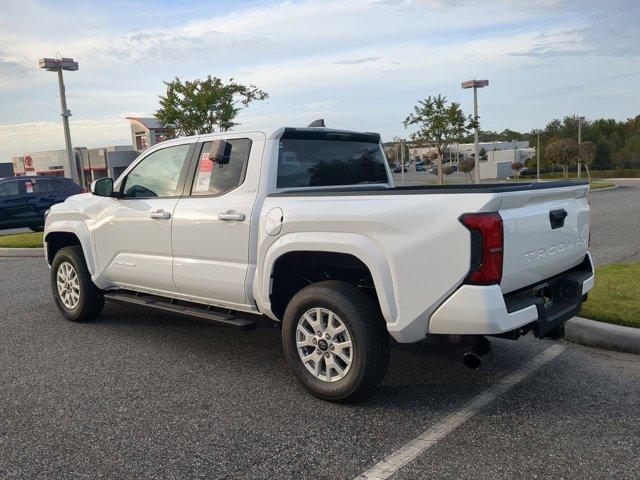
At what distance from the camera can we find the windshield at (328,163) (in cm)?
488

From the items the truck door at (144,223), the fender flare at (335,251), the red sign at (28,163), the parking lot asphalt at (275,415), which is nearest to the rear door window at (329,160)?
the fender flare at (335,251)

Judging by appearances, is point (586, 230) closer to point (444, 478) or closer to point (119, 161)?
point (444, 478)

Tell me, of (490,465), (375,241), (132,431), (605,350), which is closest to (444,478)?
(490,465)

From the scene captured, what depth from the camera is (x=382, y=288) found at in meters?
3.79

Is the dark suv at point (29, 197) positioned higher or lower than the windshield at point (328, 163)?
lower

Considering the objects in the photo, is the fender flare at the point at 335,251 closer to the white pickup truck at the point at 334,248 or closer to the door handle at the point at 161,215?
the white pickup truck at the point at 334,248

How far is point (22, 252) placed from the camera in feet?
40.7

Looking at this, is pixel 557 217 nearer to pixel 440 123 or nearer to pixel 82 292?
pixel 82 292

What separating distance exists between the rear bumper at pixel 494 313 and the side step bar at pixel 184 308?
64.9 inches

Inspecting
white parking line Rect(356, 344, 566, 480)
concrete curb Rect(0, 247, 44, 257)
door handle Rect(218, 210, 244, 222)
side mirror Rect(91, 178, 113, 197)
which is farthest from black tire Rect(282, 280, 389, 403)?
concrete curb Rect(0, 247, 44, 257)

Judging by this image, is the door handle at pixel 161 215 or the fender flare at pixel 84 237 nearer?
the door handle at pixel 161 215

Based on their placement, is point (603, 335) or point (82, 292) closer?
point (603, 335)

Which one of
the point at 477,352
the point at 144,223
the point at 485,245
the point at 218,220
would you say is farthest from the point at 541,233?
the point at 144,223

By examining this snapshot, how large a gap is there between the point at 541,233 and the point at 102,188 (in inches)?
161
